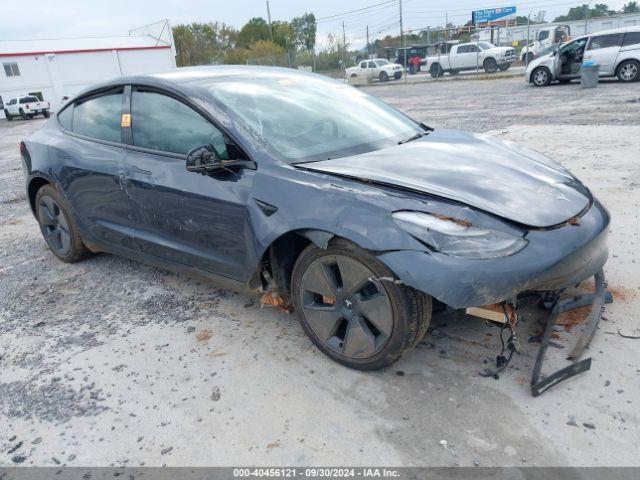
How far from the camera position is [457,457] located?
220 centimetres

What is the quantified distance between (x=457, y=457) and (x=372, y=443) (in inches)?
14.3

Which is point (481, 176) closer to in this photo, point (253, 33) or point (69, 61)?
point (69, 61)

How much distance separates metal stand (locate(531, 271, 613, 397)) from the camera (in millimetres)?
2525

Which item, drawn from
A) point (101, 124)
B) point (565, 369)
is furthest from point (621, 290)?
point (101, 124)

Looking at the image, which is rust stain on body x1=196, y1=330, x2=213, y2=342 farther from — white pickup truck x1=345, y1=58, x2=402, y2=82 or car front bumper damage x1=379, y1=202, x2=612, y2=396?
white pickup truck x1=345, y1=58, x2=402, y2=82

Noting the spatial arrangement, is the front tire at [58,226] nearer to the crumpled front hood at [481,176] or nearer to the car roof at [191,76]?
the car roof at [191,76]

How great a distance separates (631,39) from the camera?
1628cm

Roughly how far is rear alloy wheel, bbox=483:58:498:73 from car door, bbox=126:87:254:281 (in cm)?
2822

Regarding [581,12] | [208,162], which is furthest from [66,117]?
[581,12]

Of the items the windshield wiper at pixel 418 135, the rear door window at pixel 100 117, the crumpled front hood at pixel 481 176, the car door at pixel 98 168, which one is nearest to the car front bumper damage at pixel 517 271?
the crumpled front hood at pixel 481 176

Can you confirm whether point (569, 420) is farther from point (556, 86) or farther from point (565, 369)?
point (556, 86)

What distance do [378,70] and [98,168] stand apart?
3170 cm

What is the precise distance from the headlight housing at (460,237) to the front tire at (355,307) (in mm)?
244

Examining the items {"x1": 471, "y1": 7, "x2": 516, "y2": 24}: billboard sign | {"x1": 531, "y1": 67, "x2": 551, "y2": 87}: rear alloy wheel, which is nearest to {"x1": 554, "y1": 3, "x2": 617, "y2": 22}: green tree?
{"x1": 471, "y1": 7, "x2": 516, "y2": 24}: billboard sign
